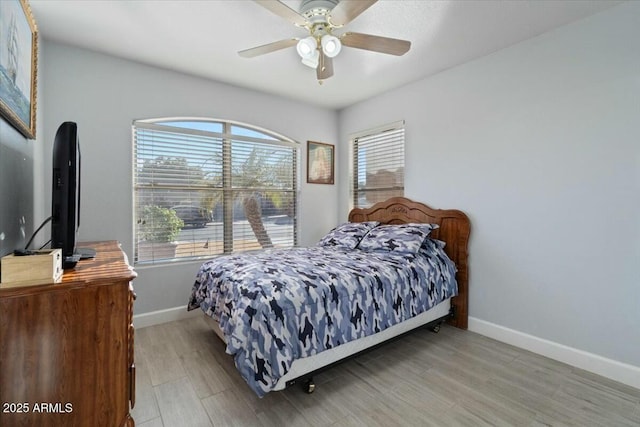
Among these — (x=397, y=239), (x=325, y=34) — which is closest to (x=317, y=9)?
(x=325, y=34)

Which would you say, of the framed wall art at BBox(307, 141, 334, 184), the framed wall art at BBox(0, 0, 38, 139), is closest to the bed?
the framed wall art at BBox(307, 141, 334, 184)

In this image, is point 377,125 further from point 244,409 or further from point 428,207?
point 244,409

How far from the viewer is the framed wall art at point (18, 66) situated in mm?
1336

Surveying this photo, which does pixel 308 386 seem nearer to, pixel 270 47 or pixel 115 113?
pixel 270 47

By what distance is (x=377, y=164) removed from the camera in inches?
154

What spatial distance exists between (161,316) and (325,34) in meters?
3.00

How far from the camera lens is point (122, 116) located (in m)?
2.81

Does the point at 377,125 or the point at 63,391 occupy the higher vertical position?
the point at 377,125

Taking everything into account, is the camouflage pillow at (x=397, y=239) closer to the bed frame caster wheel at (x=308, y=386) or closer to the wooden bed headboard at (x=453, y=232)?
the wooden bed headboard at (x=453, y=232)

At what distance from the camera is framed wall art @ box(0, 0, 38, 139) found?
1336 millimetres

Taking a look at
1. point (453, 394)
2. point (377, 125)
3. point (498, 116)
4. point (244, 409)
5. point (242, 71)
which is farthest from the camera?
point (377, 125)

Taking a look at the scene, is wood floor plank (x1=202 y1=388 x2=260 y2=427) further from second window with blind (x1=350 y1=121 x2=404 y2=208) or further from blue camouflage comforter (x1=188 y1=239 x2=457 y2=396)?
second window with blind (x1=350 y1=121 x2=404 y2=208)

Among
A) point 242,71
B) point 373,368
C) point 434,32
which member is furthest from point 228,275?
point 434,32

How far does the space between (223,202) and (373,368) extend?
2.38m
